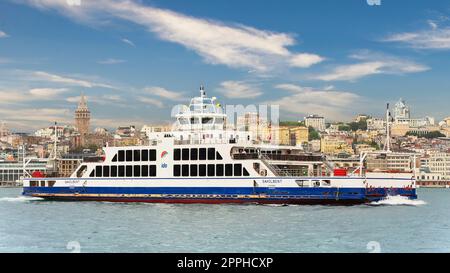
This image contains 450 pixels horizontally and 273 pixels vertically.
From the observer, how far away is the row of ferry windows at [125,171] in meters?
37.5

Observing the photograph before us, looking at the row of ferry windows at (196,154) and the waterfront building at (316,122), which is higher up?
the waterfront building at (316,122)

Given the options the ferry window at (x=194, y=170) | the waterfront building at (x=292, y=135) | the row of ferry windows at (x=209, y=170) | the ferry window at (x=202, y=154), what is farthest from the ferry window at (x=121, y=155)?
the waterfront building at (x=292, y=135)

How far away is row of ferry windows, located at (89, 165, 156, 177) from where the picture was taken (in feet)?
123

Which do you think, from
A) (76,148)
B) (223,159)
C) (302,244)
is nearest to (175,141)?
(223,159)

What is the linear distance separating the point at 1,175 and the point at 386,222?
10639 cm

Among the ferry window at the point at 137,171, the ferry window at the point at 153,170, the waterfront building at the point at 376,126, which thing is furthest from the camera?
the waterfront building at the point at 376,126

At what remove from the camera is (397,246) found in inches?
721

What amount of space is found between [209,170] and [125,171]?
5.68 metres

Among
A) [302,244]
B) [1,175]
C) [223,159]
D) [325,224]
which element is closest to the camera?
[302,244]

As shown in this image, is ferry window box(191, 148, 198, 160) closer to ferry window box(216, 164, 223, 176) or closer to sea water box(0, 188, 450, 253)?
ferry window box(216, 164, 223, 176)

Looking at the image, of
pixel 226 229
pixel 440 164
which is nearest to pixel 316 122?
pixel 440 164

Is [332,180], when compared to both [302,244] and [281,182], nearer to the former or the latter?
[281,182]

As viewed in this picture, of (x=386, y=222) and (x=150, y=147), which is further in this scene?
(x=150, y=147)

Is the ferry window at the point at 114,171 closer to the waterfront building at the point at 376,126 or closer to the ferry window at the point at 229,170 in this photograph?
the ferry window at the point at 229,170
